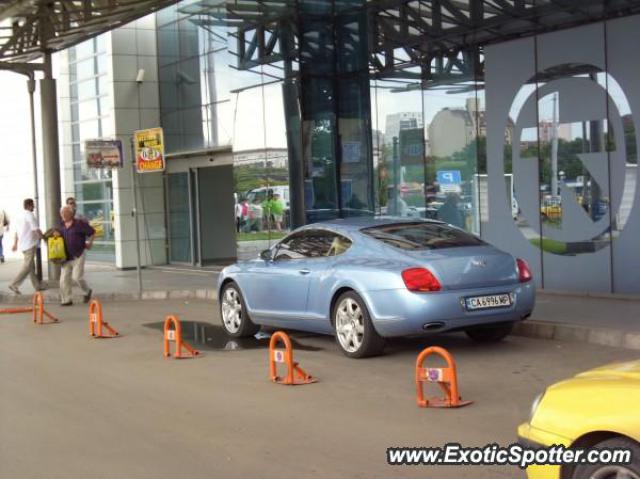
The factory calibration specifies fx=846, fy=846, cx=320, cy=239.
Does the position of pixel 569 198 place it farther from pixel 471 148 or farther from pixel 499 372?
pixel 499 372

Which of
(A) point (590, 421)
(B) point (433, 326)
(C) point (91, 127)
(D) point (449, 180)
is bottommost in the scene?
(B) point (433, 326)

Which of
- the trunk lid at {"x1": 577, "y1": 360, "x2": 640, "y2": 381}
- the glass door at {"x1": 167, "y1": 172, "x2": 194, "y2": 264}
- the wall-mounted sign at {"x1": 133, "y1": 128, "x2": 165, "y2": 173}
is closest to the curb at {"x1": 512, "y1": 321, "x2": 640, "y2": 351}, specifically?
the trunk lid at {"x1": 577, "y1": 360, "x2": 640, "y2": 381}

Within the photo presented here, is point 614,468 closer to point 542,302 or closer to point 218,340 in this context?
point 218,340

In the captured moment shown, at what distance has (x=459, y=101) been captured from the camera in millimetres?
16219

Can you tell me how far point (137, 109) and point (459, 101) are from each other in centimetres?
1116

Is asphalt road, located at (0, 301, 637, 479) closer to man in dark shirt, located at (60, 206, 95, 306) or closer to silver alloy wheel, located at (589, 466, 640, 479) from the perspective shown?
silver alloy wheel, located at (589, 466, 640, 479)

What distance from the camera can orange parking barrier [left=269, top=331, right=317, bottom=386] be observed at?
817 centimetres

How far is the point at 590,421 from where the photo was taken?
402cm

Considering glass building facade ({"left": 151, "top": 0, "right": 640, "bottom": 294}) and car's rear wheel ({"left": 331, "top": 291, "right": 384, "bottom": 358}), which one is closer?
car's rear wheel ({"left": 331, "top": 291, "right": 384, "bottom": 358})

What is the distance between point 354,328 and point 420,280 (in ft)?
3.46

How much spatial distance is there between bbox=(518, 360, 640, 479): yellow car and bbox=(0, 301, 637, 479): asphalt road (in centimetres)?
108

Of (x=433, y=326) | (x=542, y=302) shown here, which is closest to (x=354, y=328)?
(x=433, y=326)

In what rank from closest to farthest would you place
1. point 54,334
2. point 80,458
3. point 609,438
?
point 609,438
point 80,458
point 54,334

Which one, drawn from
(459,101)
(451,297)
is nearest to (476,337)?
(451,297)
